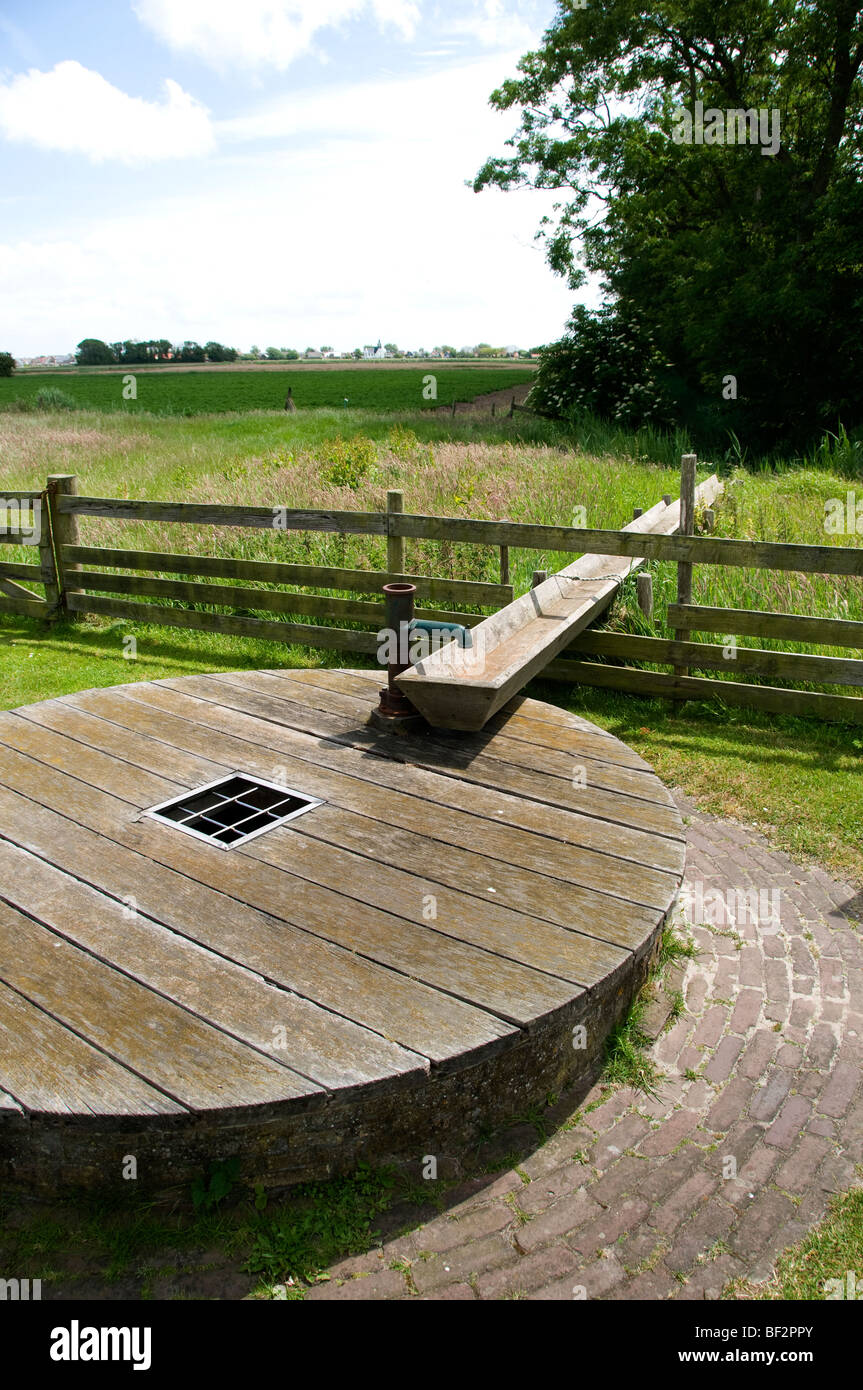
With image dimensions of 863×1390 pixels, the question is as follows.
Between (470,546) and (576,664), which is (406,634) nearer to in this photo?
(576,664)

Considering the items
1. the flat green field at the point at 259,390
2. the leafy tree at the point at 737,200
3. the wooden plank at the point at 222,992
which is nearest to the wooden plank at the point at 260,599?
the wooden plank at the point at 222,992

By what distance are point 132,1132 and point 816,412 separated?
20.5 meters

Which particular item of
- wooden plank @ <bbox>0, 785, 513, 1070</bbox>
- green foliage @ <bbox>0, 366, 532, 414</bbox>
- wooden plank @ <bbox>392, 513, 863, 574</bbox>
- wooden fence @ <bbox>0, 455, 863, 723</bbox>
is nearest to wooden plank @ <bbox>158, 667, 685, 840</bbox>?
wooden plank @ <bbox>0, 785, 513, 1070</bbox>

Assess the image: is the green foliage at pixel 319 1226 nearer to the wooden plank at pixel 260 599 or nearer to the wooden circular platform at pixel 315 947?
the wooden circular platform at pixel 315 947

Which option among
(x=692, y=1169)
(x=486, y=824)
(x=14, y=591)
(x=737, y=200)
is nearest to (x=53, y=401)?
(x=737, y=200)

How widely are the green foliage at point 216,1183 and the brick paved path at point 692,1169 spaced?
337 millimetres

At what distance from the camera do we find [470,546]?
27.9 feet

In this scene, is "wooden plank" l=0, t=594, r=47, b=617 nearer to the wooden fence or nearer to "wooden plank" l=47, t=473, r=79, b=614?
the wooden fence

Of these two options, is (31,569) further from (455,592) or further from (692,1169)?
(692,1169)

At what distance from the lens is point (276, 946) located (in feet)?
8.95

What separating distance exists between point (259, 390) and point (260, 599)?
51.8 meters

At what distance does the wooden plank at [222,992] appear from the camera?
2311 mm
